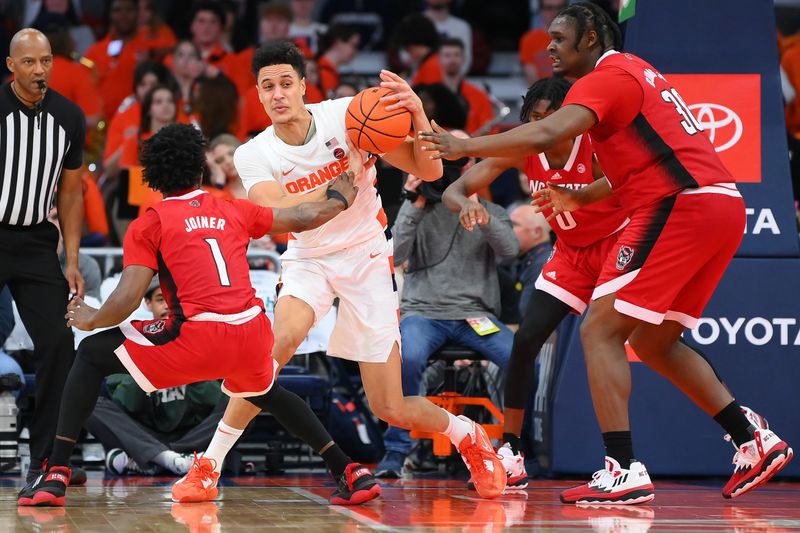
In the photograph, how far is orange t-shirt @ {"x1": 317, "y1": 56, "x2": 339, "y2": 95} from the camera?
1204cm

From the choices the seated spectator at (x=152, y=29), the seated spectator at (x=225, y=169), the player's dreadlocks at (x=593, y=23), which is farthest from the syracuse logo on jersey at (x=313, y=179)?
the seated spectator at (x=152, y=29)

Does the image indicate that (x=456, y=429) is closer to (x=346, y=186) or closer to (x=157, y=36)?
(x=346, y=186)

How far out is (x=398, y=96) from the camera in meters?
5.85

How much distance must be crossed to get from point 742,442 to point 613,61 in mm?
1956

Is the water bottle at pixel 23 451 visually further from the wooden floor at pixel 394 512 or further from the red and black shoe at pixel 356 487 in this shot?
the red and black shoe at pixel 356 487

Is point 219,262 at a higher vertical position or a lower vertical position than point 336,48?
lower

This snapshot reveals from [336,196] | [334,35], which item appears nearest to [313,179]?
[336,196]

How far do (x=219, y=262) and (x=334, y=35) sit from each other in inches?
295

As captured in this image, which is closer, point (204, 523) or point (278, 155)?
point (204, 523)

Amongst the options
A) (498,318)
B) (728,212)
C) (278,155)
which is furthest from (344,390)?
(728,212)

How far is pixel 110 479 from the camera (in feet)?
23.9

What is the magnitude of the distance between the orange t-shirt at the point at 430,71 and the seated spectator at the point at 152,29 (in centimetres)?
245

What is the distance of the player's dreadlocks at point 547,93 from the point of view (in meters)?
6.98

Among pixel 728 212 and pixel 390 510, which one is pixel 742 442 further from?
pixel 390 510
